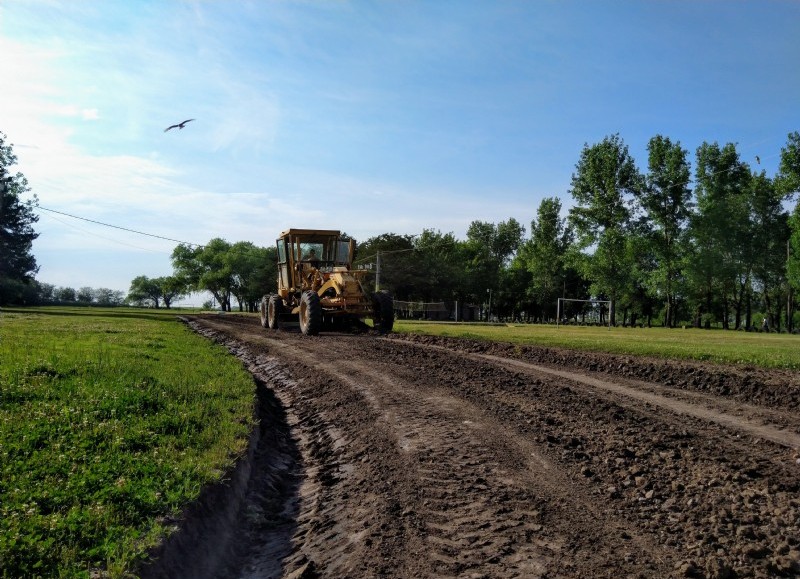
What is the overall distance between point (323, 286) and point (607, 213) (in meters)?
37.2

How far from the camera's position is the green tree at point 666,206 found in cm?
5169

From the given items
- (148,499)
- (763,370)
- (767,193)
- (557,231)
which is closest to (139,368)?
(148,499)

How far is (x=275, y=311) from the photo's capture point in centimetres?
2448

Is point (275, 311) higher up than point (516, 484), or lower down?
higher up

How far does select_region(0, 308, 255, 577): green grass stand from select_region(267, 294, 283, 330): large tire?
1291 cm

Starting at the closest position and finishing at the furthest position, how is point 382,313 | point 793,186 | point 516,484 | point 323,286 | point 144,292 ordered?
point 516,484
point 323,286
point 382,313
point 793,186
point 144,292

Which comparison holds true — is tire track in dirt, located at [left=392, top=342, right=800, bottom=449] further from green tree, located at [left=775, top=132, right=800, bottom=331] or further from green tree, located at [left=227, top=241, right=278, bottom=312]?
green tree, located at [left=227, top=241, right=278, bottom=312]

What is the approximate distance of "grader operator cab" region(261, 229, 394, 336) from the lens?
68.6 feet

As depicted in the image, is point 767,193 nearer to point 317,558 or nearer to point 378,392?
point 378,392

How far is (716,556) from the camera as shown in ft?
12.7

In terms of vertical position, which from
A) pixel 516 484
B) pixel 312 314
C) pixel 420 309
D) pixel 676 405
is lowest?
pixel 516 484

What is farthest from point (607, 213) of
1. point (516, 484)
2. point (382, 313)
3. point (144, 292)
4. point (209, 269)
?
point (144, 292)

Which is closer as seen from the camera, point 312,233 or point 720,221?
point 312,233

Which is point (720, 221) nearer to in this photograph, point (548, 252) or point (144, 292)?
point (548, 252)
